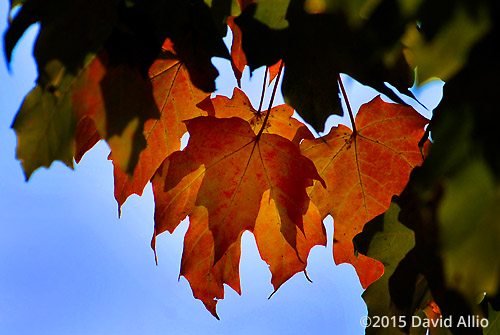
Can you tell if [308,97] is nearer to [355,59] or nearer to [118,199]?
[355,59]

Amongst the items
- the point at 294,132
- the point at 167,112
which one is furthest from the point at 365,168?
the point at 167,112

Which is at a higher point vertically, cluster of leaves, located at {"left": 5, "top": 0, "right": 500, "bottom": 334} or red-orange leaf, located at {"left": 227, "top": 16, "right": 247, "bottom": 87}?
red-orange leaf, located at {"left": 227, "top": 16, "right": 247, "bottom": 87}

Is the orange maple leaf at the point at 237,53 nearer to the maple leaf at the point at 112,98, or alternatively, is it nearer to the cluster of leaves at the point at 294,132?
the cluster of leaves at the point at 294,132

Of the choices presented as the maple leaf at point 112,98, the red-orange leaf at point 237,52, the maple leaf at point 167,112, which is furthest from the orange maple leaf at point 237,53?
the maple leaf at point 112,98

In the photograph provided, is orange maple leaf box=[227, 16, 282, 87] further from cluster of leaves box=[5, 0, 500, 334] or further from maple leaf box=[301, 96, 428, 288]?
maple leaf box=[301, 96, 428, 288]

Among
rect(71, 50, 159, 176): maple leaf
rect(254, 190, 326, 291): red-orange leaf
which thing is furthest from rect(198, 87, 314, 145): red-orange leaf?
rect(71, 50, 159, 176): maple leaf

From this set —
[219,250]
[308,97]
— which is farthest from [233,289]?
[308,97]

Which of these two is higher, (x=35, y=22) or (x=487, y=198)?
(x=35, y=22)
